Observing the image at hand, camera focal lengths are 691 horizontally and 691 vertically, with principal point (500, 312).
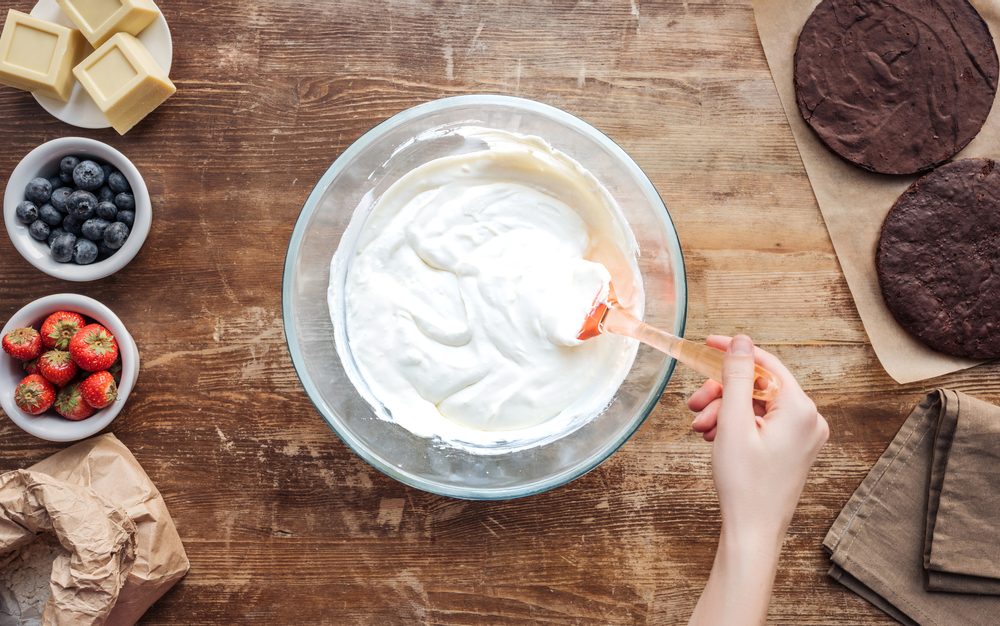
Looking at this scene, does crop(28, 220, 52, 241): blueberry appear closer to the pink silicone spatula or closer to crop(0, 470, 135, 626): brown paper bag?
crop(0, 470, 135, 626): brown paper bag

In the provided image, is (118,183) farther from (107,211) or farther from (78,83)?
(78,83)

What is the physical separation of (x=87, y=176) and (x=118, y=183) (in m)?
0.07

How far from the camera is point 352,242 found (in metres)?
1.58

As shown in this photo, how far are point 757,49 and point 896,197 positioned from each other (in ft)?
1.70

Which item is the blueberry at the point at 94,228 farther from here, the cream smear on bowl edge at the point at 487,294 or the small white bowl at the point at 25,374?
the cream smear on bowl edge at the point at 487,294

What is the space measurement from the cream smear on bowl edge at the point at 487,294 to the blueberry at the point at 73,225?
0.65m

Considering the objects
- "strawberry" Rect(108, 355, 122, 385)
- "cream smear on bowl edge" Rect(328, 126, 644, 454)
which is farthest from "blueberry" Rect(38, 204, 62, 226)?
"cream smear on bowl edge" Rect(328, 126, 644, 454)

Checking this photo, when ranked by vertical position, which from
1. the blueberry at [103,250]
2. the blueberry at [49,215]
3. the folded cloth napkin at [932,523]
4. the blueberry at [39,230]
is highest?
the blueberry at [49,215]

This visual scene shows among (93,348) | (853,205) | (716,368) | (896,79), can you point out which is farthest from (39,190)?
(896,79)

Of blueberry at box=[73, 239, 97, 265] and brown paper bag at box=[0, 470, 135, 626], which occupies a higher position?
blueberry at box=[73, 239, 97, 265]

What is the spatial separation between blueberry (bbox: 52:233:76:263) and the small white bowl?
0.09 metres

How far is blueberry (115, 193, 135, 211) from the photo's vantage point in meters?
1.67

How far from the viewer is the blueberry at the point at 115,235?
5.40 ft

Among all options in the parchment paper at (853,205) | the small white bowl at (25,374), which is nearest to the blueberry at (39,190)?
the small white bowl at (25,374)
